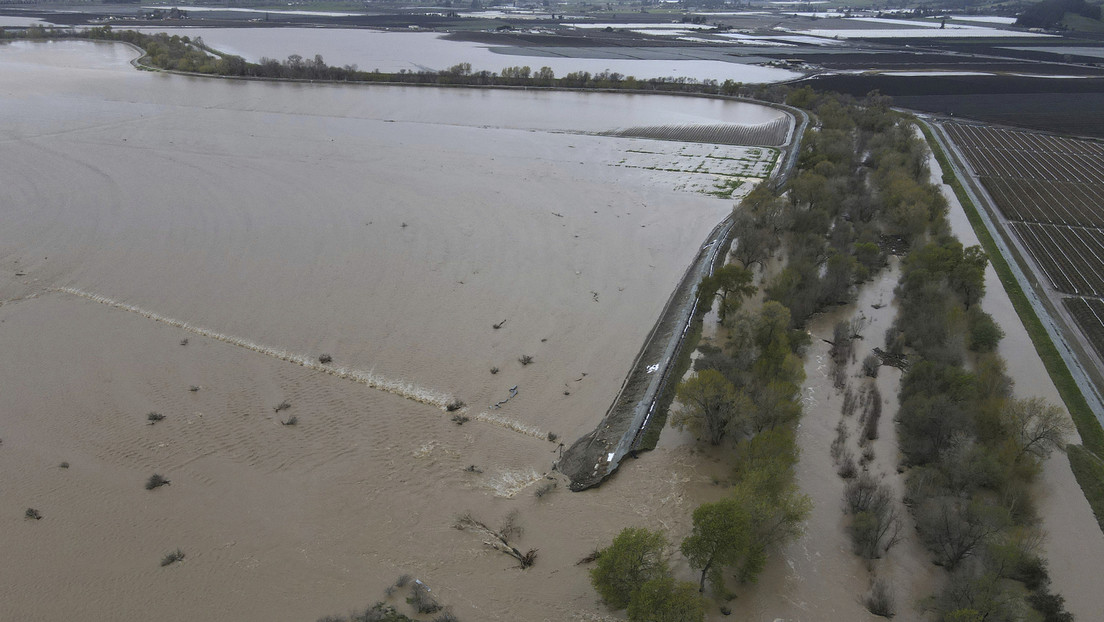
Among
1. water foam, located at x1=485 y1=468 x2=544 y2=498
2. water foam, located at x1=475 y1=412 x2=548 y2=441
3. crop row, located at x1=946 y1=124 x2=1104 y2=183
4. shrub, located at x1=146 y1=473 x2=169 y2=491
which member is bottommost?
water foam, located at x1=485 y1=468 x2=544 y2=498

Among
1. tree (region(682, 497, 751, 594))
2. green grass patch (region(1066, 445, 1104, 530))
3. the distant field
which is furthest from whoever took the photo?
the distant field

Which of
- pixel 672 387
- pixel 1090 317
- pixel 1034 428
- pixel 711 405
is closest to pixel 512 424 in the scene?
pixel 672 387

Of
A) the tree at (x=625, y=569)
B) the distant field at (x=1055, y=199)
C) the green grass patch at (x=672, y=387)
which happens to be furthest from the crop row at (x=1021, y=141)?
the tree at (x=625, y=569)

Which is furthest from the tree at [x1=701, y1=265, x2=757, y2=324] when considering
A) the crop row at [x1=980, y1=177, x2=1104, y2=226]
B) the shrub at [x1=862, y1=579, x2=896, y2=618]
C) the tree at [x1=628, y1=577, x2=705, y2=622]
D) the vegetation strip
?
the crop row at [x1=980, y1=177, x2=1104, y2=226]

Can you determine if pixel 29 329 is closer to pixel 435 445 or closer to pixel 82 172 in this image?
pixel 435 445

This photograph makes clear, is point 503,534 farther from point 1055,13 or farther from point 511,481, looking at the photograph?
point 1055,13

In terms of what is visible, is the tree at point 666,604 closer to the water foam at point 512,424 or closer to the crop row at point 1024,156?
the water foam at point 512,424

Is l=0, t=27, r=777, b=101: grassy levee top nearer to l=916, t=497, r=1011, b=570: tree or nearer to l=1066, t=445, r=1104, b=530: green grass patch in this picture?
l=1066, t=445, r=1104, b=530: green grass patch
